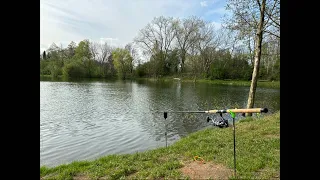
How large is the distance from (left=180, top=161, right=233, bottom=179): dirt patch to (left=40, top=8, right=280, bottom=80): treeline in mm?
33020

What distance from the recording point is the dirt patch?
3786mm

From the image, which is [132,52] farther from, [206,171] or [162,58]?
[206,171]

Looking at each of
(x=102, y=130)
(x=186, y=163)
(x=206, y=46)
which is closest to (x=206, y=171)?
(x=186, y=163)

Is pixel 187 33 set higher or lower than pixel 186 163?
higher

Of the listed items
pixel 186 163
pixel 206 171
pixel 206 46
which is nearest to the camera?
pixel 206 171

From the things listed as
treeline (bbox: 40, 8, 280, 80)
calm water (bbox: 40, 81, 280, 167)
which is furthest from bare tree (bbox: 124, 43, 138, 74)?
calm water (bbox: 40, 81, 280, 167)

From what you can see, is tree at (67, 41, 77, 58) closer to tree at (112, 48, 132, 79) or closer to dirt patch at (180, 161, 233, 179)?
tree at (112, 48, 132, 79)

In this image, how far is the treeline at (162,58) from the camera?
138ft

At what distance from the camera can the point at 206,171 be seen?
405cm

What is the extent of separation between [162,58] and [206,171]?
46.7m

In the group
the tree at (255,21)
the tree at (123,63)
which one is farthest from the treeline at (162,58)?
the tree at (255,21)
